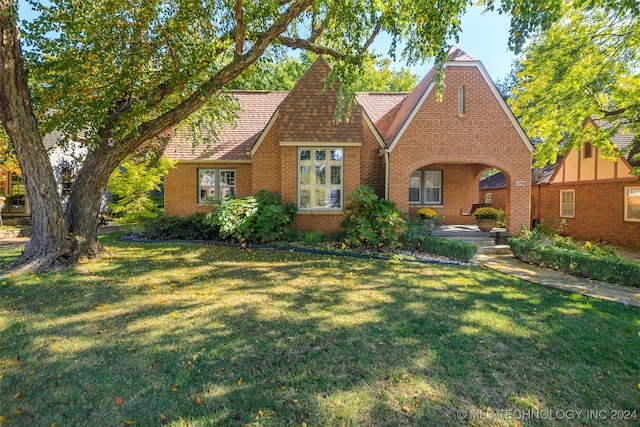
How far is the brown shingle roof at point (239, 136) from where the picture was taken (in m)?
13.8

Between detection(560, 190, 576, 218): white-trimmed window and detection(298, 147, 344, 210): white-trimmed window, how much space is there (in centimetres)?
1315

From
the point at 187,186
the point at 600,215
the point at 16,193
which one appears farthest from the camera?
A: the point at 16,193

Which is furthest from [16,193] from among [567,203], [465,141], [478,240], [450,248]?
Result: [567,203]

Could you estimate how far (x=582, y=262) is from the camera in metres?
7.21

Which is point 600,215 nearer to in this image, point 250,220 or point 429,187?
point 429,187

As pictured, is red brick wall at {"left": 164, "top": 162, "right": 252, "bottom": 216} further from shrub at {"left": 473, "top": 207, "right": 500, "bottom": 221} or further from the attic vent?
shrub at {"left": 473, "top": 207, "right": 500, "bottom": 221}

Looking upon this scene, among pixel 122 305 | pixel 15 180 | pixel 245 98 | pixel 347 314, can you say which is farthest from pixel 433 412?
pixel 15 180

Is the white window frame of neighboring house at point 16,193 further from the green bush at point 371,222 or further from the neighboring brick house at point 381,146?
the green bush at point 371,222

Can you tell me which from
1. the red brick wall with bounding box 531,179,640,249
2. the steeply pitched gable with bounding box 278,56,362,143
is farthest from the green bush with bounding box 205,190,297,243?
the red brick wall with bounding box 531,179,640,249

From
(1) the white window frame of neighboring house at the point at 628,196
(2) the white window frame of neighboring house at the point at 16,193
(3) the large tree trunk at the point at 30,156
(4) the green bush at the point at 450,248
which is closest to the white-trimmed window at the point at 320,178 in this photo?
(4) the green bush at the point at 450,248

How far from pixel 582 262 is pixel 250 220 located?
8895mm

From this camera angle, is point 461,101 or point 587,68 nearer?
point 587,68

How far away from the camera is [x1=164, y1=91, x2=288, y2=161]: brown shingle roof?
13805mm

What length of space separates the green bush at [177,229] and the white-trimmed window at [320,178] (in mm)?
3735
